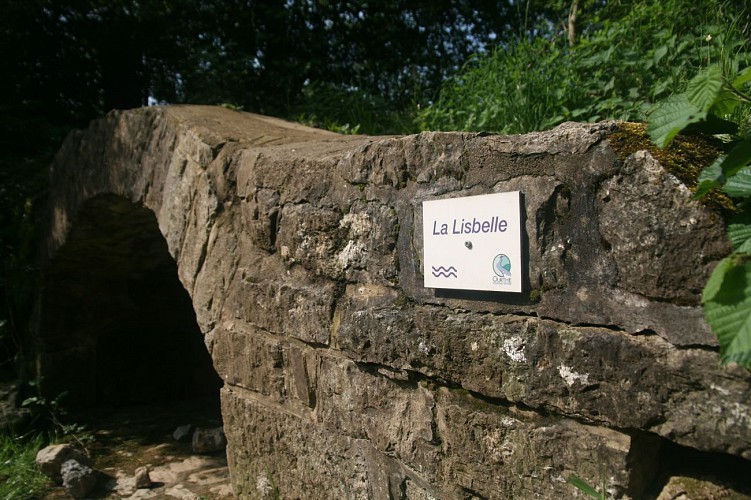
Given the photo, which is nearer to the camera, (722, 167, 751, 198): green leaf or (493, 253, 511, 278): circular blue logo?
(722, 167, 751, 198): green leaf

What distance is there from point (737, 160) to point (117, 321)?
473cm

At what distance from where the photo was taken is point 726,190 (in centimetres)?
126

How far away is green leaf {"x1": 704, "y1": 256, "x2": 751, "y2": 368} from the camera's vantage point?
1164 mm

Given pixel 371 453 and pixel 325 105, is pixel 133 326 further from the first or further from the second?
pixel 371 453

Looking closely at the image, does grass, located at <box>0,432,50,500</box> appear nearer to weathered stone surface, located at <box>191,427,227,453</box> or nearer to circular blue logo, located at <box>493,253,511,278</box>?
weathered stone surface, located at <box>191,427,227,453</box>

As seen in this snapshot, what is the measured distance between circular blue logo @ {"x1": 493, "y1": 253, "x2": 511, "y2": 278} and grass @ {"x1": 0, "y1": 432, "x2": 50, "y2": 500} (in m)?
2.96

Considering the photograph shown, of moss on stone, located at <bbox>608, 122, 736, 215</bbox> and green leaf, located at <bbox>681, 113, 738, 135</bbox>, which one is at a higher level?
green leaf, located at <bbox>681, 113, 738, 135</bbox>

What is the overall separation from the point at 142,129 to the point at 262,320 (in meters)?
1.47

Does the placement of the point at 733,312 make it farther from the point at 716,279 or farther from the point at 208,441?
the point at 208,441

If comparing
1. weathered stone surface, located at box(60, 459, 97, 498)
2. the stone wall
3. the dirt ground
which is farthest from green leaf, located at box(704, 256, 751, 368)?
weathered stone surface, located at box(60, 459, 97, 498)

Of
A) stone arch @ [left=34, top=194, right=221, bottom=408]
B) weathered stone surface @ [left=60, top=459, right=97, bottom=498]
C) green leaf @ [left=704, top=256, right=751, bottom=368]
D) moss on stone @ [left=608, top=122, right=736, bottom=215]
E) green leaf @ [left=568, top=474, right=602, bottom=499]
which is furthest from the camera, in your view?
stone arch @ [left=34, top=194, right=221, bottom=408]

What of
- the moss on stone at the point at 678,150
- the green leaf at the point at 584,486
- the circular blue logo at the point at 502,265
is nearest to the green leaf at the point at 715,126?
the moss on stone at the point at 678,150

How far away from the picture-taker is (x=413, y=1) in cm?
784

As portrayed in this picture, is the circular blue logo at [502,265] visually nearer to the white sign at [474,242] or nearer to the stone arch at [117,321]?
the white sign at [474,242]
